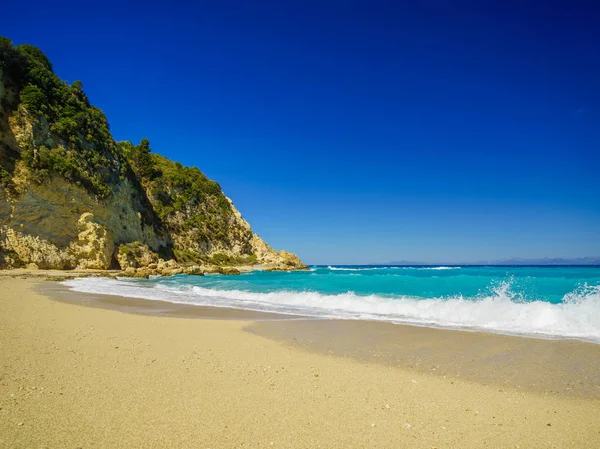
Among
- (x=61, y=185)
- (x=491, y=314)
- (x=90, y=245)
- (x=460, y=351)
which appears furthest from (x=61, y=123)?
(x=460, y=351)

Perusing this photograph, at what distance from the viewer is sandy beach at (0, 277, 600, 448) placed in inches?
114

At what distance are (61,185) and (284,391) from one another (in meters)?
35.1

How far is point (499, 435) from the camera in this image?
3.09 m

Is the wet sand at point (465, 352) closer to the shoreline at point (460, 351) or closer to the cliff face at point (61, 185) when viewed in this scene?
the shoreline at point (460, 351)

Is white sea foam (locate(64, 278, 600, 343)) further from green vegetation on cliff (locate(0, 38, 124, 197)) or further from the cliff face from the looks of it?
green vegetation on cliff (locate(0, 38, 124, 197))

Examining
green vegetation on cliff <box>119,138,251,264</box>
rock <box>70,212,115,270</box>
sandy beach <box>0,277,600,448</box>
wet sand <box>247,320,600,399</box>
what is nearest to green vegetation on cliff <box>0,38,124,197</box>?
rock <box>70,212,115,270</box>

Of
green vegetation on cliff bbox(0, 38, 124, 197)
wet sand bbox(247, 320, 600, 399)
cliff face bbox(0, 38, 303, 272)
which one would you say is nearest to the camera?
wet sand bbox(247, 320, 600, 399)

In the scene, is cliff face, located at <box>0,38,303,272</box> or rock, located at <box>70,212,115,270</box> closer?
cliff face, located at <box>0,38,303,272</box>

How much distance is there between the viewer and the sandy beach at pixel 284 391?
2.89 metres

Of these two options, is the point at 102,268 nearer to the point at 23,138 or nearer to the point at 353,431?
the point at 23,138

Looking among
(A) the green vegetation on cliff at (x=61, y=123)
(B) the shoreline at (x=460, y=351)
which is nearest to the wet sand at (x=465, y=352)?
(B) the shoreline at (x=460, y=351)

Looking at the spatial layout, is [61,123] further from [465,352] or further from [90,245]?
[465,352]

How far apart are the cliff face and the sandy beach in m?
27.3

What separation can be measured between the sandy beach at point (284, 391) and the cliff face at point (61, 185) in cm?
2729
